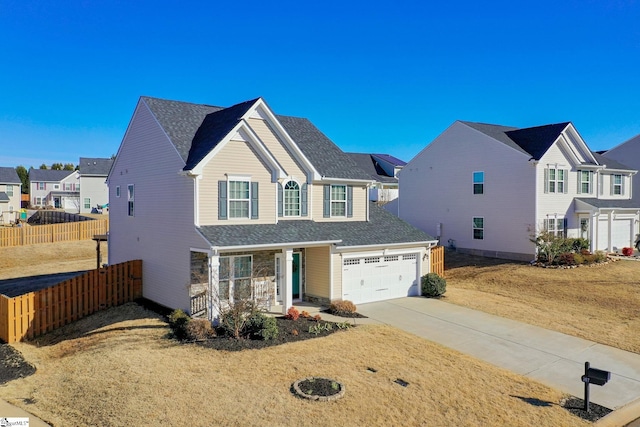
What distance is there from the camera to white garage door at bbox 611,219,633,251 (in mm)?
34156

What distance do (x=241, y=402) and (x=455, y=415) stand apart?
4719 mm

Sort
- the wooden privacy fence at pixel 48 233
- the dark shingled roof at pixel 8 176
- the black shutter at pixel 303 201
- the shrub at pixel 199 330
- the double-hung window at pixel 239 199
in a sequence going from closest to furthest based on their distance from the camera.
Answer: the shrub at pixel 199 330, the double-hung window at pixel 239 199, the black shutter at pixel 303 201, the wooden privacy fence at pixel 48 233, the dark shingled roof at pixel 8 176

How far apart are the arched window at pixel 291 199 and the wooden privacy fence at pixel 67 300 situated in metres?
7.35

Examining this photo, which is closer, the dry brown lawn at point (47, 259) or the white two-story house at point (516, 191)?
the white two-story house at point (516, 191)

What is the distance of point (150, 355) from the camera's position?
42.7 ft

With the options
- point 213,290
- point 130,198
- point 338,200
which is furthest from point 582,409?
point 130,198

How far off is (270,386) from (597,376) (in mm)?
7718

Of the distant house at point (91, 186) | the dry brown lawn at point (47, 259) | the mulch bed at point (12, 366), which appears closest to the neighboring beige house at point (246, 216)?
the mulch bed at point (12, 366)

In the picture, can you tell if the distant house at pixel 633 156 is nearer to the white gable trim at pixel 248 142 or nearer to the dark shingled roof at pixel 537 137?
the dark shingled roof at pixel 537 137

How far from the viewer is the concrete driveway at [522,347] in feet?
39.3

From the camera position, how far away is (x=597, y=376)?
1038cm

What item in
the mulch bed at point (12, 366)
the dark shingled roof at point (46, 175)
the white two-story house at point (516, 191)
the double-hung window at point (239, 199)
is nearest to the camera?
the mulch bed at point (12, 366)

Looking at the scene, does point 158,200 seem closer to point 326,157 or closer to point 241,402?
point 326,157

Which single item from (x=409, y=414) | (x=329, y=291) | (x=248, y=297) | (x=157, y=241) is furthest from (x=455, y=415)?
(x=157, y=241)
